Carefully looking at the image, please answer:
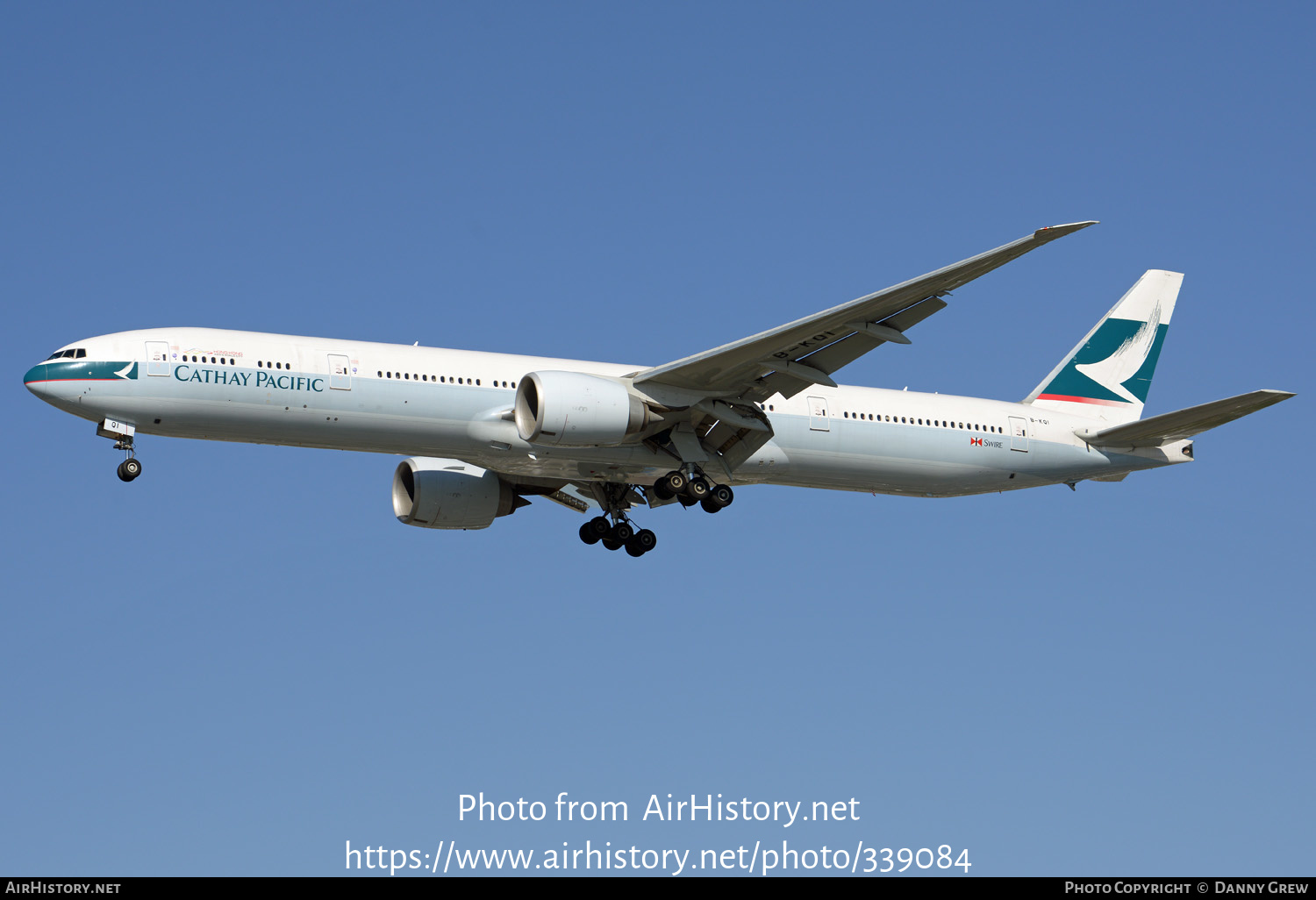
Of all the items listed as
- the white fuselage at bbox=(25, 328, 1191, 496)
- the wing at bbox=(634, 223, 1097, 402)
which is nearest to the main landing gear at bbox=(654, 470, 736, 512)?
the white fuselage at bbox=(25, 328, 1191, 496)

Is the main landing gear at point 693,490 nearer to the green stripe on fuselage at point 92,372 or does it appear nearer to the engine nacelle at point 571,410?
the engine nacelle at point 571,410

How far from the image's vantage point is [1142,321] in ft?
142

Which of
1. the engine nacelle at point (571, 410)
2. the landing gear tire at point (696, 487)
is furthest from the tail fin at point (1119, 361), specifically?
the engine nacelle at point (571, 410)

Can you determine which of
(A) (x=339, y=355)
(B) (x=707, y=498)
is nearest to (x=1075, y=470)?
(B) (x=707, y=498)

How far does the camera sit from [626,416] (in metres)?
33.4

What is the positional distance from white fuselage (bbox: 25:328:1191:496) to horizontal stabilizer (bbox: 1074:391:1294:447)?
118 inches

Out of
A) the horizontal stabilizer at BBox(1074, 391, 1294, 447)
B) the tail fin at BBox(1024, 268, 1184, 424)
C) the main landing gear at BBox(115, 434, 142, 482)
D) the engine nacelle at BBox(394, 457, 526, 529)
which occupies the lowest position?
the main landing gear at BBox(115, 434, 142, 482)

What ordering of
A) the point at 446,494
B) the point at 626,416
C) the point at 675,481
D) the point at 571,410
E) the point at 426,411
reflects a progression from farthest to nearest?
the point at 446,494 → the point at 675,481 → the point at 626,416 → the point at 426,411 → the point at 571,410

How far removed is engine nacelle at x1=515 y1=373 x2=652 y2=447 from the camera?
1280 inches

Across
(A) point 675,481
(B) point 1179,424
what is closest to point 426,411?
(A) point 675,481

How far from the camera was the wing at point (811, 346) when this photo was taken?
30.3 metres

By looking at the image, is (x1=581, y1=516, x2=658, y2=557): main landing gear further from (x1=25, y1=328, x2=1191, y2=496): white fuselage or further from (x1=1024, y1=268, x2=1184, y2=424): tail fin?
(x1=1024, y1=268, x2=1184, y2=424): tail fin

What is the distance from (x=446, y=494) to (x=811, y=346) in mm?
11301

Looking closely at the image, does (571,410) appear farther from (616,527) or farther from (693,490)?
Result: (616,527)
